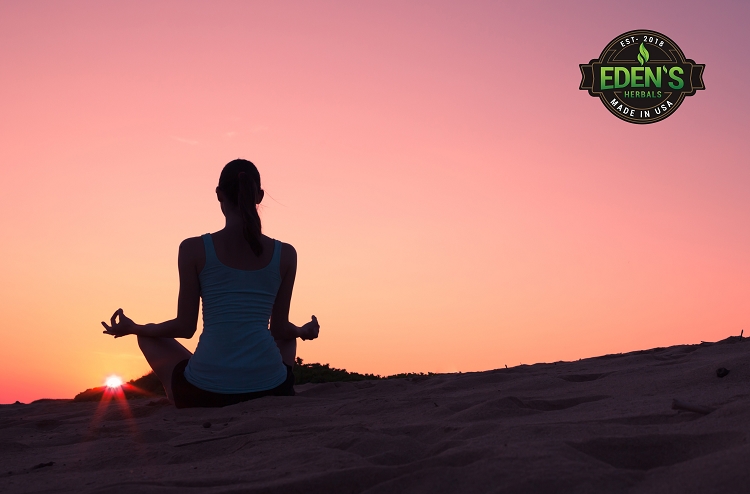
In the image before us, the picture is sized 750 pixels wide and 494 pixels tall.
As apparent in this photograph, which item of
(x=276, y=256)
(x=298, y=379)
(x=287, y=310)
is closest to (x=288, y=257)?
(x=276, y=256)

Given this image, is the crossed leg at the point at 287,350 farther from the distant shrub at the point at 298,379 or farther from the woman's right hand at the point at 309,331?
the distant shrub at the point at 298,379

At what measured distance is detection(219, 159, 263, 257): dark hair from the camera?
4.51 metres

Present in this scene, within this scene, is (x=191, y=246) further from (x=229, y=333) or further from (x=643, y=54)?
(x=643, y=54)

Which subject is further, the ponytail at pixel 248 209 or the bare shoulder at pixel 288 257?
the bare shoulder at pixel 288 257

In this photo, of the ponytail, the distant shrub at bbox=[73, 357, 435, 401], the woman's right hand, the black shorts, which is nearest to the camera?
the ponytail

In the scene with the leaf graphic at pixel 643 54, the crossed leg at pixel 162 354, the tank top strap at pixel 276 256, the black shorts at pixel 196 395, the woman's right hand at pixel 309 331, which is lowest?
the black shorts at pixel 196 395

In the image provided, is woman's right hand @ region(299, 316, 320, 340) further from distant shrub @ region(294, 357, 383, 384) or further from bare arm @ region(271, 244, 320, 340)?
distant shrub @ region(294, 357, 383, 384)

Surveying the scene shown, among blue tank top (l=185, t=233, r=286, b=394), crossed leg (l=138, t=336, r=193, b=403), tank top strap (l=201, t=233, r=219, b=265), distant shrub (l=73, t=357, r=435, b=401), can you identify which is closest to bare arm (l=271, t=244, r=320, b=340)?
blue tank top (l=185, t=233, r=286, b=394)

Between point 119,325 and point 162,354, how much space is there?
1.19 ft

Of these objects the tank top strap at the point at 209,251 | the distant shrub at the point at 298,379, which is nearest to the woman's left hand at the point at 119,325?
the tank top strap at the point at 209,251

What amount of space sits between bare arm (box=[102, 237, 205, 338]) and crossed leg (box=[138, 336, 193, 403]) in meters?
0.07

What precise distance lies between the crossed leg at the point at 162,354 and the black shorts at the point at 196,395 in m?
0.06

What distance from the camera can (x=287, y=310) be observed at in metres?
5.18

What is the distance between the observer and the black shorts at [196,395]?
4.61 m
